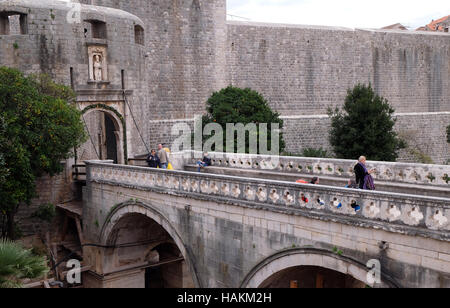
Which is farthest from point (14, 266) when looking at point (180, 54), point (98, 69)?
point (180, 54)

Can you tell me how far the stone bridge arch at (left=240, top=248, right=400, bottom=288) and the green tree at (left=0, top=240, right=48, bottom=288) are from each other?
4047 millimetres

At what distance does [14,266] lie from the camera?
25.4ft

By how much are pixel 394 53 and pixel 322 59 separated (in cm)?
636

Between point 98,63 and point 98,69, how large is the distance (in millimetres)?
203

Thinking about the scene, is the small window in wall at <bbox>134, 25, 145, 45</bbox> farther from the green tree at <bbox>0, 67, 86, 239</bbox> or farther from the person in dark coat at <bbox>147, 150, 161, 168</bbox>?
the person in dark coat at <bbox>147, 150, 161, 168</bbox>

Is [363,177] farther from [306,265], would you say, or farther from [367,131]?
[367,131]

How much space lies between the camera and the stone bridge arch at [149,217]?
11.2 metres

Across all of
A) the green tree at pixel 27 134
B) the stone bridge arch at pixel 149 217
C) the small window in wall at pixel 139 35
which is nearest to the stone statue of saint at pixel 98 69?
the green tree at pixel 27 134

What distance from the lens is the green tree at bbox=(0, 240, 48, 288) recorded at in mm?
7488

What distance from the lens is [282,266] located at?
902 cm

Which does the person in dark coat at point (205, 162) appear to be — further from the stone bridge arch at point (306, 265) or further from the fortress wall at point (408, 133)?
the fortress wall at point (408, 133)

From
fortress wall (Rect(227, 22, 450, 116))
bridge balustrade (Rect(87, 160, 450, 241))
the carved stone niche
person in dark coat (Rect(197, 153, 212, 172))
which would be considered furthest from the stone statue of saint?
fortress wall (Rect(227, 22, 450, 116))

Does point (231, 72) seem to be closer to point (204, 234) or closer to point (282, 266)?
point (204, 234)
